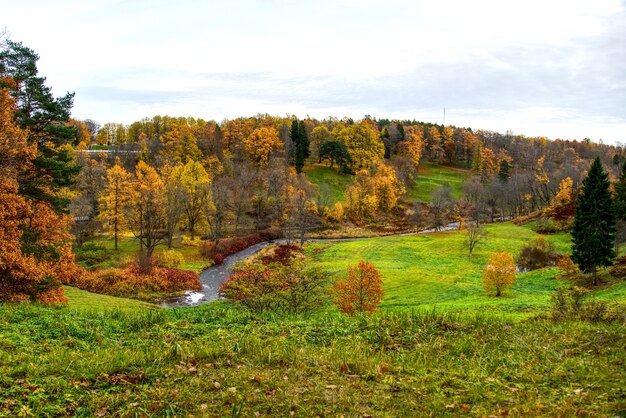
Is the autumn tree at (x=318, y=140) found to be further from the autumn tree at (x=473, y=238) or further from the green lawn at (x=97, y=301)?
the green lawn at (x=97, y=301)

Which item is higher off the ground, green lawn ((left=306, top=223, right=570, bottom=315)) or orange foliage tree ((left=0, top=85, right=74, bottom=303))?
orange foliage tree ((left=0, top=85, right=74, bottom=303))

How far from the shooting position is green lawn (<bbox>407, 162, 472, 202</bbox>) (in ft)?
342

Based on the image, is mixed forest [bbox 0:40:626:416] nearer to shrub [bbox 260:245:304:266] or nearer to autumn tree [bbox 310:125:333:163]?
shrub [bbox 260:245:304:266]

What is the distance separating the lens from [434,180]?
116250mm

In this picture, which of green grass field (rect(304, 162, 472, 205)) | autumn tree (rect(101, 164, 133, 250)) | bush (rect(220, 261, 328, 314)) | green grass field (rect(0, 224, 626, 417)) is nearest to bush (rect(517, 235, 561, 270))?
bush (rect(220, 261, 328, 314))

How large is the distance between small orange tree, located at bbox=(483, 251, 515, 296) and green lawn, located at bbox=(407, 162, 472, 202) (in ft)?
216

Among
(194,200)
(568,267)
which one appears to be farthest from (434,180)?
(568,267)

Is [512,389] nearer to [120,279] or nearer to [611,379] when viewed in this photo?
[611,379]

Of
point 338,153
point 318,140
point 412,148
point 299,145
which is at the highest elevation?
point 318,140

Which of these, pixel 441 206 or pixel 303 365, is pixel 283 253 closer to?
pixel 441 206

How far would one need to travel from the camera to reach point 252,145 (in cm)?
10381

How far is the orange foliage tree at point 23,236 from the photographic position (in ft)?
66.4

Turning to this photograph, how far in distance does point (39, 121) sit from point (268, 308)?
1787cm

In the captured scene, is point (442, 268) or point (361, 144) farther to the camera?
point (361, 144)
